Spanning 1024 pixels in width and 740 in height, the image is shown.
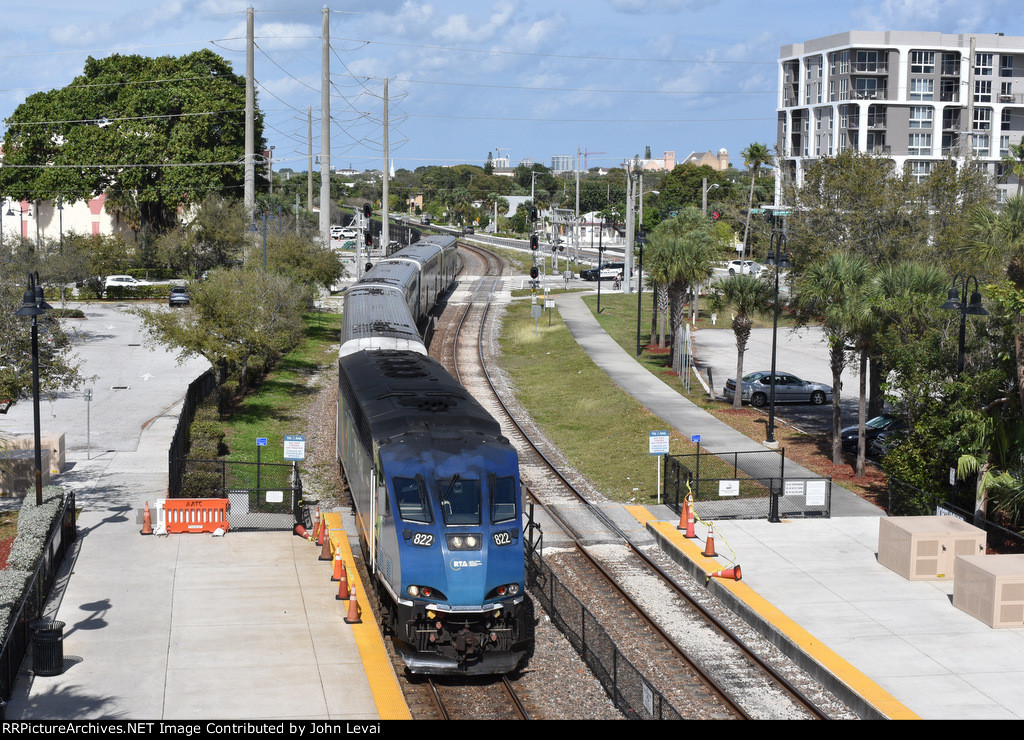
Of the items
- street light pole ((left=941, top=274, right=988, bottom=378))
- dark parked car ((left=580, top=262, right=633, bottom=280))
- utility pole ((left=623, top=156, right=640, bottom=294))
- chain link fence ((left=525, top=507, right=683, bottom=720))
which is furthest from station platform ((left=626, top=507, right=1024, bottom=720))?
dark parked car ((left=580, top=262, right=633, bottom=280))

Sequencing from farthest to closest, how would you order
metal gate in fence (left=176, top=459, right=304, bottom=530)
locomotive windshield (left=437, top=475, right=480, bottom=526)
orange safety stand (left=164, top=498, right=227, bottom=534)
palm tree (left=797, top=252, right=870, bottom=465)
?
palm tree (left=797, top=252, right=870, bottom=465) → metal gate in fence (left=176, top=459, right=304, bottom=530) → orange safety stand (left=164, top=498, right=227, bottom=534) → locomotive windshield (left=437, top=475, right=480, bottom=526)

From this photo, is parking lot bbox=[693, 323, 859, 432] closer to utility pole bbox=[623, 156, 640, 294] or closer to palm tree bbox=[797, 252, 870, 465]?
palm tree bbox=[797, 252, 870, 465]

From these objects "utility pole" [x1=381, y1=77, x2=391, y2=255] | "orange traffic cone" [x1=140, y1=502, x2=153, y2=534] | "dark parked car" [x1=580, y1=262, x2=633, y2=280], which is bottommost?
"orange traffic cone" [x1=140, y1=502, x2=153, y2=534]

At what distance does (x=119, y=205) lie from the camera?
85312 mm

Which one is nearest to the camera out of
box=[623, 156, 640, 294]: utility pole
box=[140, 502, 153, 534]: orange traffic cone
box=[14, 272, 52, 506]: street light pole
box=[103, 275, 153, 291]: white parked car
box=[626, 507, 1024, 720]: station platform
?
box=[626, 507, 1024, 720]: station platform

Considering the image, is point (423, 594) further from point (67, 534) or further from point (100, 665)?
point (67, 534)

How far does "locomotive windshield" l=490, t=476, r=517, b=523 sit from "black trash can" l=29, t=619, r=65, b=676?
6615 millimetres

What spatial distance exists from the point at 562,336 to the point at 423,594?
4121 centimetres

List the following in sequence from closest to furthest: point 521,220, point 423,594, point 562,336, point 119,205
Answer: point 423,594 → point 562,336 → point 119,205 → point 521,220

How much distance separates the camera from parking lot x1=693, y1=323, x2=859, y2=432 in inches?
1531

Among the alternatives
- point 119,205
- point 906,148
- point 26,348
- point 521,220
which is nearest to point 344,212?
point 521,220

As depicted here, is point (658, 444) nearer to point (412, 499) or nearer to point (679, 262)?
point (412, 499)

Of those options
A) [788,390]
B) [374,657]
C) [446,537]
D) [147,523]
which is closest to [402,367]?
[147,523]

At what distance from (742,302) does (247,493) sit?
833 inches
